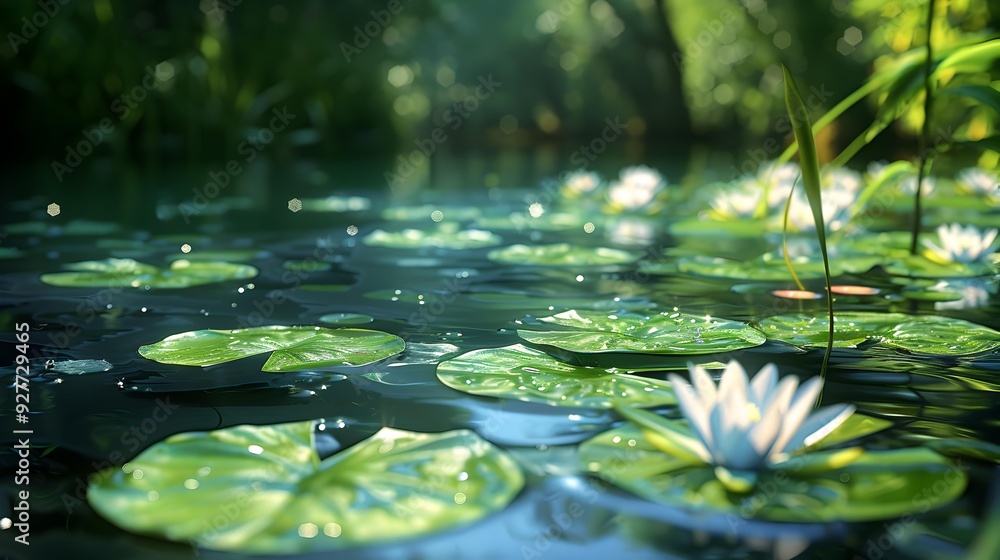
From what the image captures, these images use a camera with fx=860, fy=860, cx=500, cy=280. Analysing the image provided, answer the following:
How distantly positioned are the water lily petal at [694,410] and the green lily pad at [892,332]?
66 cm

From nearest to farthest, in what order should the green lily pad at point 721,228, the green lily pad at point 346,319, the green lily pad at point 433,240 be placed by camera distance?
the green lily pad at point 346,319, the green lily pad at point 433,240, the green lily pad at point 721,228

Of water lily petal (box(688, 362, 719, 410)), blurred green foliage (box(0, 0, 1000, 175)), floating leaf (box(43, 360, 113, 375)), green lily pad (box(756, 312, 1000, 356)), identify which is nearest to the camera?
water lily petal (box(688, 362, 719, 410))

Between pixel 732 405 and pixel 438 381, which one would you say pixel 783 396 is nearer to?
pixel 732 405

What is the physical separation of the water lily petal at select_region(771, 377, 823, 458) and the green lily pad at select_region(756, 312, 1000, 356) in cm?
63

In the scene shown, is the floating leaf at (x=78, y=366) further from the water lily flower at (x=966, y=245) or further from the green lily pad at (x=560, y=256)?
the water lily flower at (x=966, y=245)

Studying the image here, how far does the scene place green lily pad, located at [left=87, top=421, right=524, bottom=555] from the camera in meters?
0.77

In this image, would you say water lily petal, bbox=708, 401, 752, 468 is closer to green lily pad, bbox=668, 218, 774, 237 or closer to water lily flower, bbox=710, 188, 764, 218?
green lily pad, bbox=668, 218, 774, 237

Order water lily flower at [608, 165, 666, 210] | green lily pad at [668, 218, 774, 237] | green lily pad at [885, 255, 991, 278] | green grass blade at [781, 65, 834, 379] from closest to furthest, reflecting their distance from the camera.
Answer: green grass blade at [781, 65, 834, 379] < green lily pad at [885, 255, 991, 278] < green lily pad at [668, 218, 774, 237] < water lily flower at [608, 165, 666, 210]

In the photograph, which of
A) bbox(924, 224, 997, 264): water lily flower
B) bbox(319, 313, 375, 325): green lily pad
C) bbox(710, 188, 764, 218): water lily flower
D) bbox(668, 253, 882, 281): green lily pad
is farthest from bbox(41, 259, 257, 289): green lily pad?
bbox(710, 188, 764, 218): water lily flower

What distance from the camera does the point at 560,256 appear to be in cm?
249

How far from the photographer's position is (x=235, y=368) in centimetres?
134

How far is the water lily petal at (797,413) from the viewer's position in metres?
0.84

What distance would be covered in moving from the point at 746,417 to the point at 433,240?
206cm

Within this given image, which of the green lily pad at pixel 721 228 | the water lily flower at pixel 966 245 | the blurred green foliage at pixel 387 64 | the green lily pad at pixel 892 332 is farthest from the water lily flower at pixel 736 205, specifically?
the green lily pad at pixel 892 332
